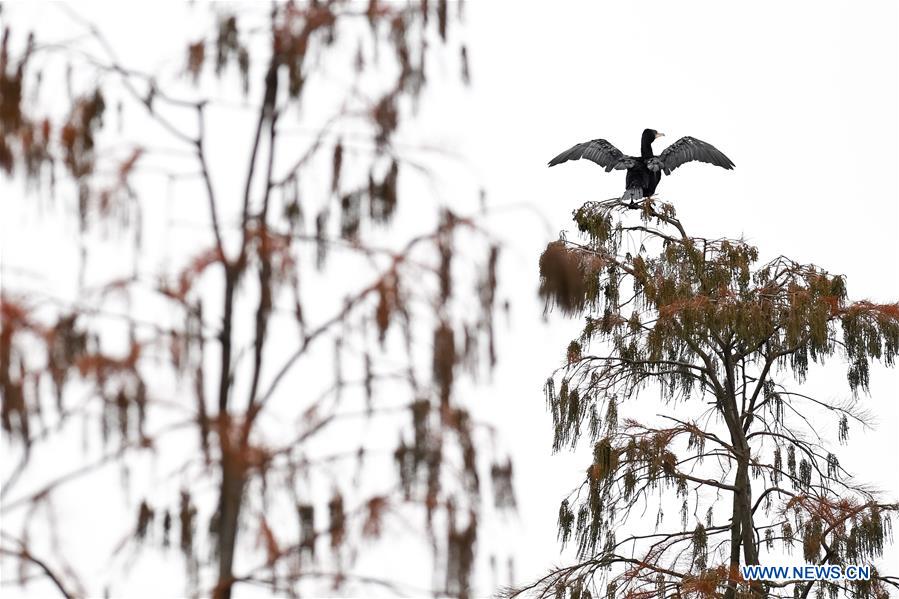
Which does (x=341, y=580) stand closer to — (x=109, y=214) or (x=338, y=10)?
(x=109, y=214)

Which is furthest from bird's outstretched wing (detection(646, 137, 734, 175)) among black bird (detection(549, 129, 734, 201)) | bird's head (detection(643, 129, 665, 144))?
bird's head (detection(643, 129, 665, 144))

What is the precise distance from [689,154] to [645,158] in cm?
57

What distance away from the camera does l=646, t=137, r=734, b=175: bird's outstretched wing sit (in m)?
14.4

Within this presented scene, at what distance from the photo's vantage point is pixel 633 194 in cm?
1375

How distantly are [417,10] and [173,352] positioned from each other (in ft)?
6.31

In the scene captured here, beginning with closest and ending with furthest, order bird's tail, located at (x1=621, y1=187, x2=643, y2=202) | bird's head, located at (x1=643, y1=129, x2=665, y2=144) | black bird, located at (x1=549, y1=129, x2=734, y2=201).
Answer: bird's tail, located at (x1=621, y1=187, x2=643, y2=202), black bird, located at (x1=549, y1=129, x2=734, y2=201), bird's head, located at (x1=643, y1=129, x2=665, y2=144)

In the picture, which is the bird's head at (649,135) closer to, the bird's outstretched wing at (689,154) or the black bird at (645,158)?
the black bird at (645,158)

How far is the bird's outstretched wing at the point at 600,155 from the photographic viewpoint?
14094mm

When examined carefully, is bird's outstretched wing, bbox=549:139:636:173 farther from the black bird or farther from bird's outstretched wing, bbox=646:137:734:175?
bird's outstretched wing, bbox=646:137:734:175

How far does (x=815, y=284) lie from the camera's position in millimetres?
12664

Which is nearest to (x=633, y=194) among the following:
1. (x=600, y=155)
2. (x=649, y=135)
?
(x=600, y=155)

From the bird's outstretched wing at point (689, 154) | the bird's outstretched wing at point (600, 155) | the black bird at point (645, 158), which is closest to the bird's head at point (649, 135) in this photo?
the black bird at point (645, 158)

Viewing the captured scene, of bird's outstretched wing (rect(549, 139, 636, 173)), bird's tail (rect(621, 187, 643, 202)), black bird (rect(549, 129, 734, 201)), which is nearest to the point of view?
bird's tail (rect(621, 187, 643, 202))

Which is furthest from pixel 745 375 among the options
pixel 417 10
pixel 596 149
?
pixel 417 10
